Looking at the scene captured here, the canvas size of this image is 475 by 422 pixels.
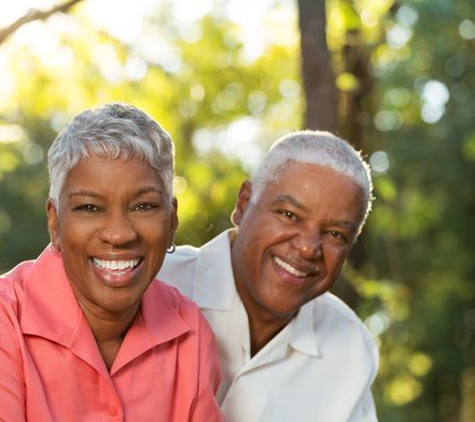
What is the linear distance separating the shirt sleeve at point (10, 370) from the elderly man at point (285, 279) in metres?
1.06

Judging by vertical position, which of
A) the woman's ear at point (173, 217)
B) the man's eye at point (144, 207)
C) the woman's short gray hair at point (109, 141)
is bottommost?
the woman's ear at point (173, 217)

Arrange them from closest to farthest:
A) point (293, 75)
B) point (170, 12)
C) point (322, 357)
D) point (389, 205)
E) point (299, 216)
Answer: point (299, 216) → point (322, 357) → point (389, 205) → point (293, 75) → point (170, 12)

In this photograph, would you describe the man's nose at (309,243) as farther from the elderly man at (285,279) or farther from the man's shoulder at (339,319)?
the man's shoulder at (339,319)

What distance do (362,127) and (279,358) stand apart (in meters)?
2.73

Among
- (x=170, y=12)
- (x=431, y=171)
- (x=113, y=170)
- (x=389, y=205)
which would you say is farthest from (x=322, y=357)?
(x=431, y=171)

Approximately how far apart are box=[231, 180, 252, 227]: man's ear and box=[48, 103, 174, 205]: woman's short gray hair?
100 centimetres

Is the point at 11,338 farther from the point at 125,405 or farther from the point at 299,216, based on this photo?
the point at 299,216

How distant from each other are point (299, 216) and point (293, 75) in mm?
6971

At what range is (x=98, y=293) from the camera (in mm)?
2822

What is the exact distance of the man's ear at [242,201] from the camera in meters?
3.83

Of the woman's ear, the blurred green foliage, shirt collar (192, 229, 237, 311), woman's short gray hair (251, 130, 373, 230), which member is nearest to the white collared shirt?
A: shirt collar (192, 229, 237, 311)

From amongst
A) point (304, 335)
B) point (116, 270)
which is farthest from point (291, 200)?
point (116, 270)

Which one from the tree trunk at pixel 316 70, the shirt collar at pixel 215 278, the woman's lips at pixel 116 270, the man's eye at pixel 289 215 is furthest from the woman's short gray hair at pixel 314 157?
the tree trunk at pixel 316 70

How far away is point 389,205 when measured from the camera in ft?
31.6
